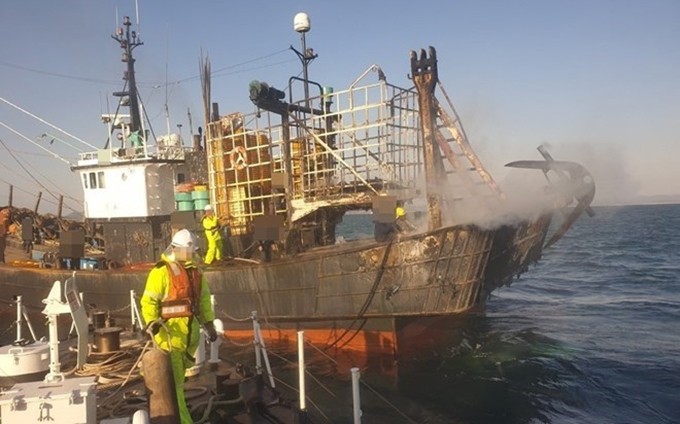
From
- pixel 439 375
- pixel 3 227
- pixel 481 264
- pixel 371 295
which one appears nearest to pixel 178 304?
pixel 371 295

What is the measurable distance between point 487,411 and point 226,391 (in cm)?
581

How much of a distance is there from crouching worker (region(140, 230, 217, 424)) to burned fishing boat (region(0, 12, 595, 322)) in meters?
5.96

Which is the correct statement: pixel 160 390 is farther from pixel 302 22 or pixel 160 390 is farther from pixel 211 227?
pixel 302 22

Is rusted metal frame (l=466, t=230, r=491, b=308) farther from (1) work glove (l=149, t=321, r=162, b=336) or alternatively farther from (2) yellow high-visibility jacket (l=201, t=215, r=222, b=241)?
(1) work glove (l=149, t=321, r=162, b=336)

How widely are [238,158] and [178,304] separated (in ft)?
32.4

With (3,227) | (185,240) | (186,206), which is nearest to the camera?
(185,240)

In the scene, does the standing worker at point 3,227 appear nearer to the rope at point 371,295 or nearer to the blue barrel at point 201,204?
the blue barrel at point 201,204

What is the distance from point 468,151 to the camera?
9930 millimetres

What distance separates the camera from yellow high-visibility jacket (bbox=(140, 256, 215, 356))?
487 cm

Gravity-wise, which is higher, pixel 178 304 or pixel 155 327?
pixel 178 304

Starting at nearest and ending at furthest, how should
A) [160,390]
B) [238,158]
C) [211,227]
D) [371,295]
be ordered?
[160,390] → [371,295] → [211,227] → [238,158]

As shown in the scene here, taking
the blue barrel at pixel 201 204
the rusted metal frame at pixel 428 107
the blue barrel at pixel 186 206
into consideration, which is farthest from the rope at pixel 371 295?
the blue barrel at pixel 186 206

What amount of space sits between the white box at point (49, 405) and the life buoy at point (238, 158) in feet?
33.0

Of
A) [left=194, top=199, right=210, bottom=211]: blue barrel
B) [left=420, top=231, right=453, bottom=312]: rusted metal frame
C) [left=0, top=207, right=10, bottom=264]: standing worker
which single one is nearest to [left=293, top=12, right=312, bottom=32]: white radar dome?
[left=194, top=199, right=210, bottom=211]: blue barrel
